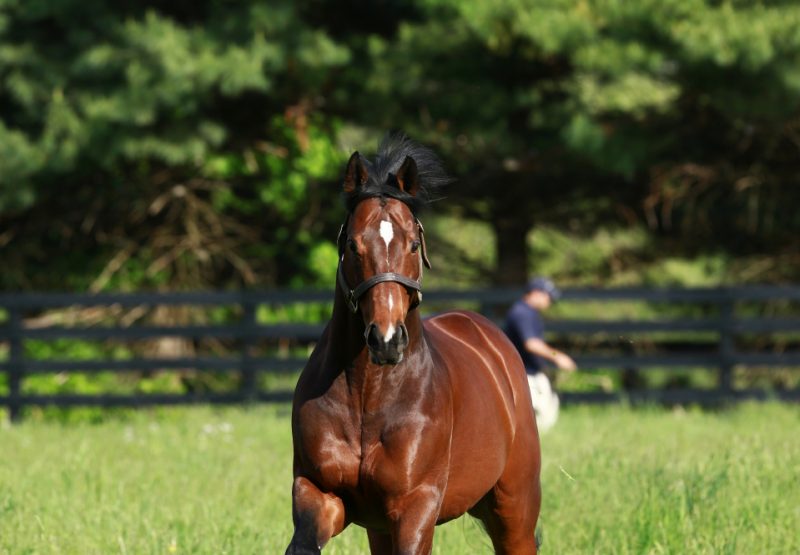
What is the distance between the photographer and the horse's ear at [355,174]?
4863mm

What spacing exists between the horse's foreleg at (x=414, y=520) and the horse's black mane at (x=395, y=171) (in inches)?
41.8

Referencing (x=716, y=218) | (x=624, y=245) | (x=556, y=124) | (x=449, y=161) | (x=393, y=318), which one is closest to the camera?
(x=393, y=318)

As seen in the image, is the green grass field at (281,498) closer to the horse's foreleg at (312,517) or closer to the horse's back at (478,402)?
the horse's back at (478,402)

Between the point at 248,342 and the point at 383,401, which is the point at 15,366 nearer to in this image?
Result: the point at 248,342

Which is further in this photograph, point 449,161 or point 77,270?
point 77,270

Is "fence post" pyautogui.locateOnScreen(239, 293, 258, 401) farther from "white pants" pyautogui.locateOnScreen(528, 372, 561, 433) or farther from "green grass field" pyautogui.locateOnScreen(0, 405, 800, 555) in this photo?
"white pants" pyautogui.locateOnScreen(528, 372, 561, 433)

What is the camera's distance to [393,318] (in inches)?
174

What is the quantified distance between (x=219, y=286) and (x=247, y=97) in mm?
3294

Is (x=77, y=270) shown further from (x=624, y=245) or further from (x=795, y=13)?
(x=795, y=13)

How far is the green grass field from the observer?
6.26m

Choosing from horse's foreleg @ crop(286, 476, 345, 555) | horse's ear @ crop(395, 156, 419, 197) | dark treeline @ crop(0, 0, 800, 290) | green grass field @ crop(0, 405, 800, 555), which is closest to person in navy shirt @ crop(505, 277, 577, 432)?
green grass field @ crop(0, 405, 800, 555)

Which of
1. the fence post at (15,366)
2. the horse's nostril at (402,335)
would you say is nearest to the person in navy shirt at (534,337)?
the fence post at (15,366)

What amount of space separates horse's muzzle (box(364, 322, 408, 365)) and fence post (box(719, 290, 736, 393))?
11.4 m

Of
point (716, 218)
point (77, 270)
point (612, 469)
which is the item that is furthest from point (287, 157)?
point (612, 469)
